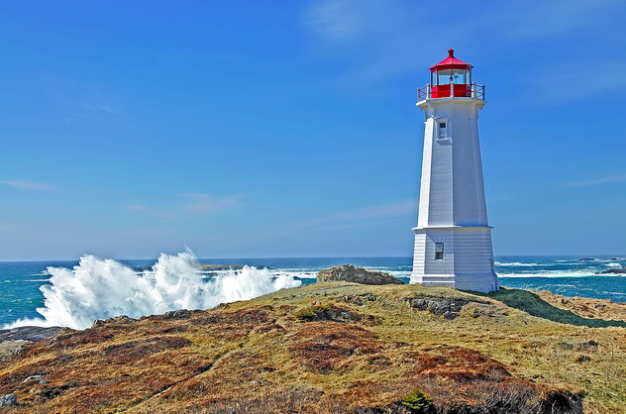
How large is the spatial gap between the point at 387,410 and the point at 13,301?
51406mm

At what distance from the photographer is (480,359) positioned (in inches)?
477

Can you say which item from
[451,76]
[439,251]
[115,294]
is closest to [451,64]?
[451,76]

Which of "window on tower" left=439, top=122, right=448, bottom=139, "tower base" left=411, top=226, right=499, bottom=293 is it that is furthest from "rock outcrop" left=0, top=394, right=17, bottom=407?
"window on tower" left=439, top=122, right=448, bottom=139

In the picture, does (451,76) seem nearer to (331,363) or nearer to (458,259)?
(458,259)

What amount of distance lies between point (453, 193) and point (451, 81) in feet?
15.2

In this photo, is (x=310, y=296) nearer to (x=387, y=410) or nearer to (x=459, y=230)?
(x=459, y=230)

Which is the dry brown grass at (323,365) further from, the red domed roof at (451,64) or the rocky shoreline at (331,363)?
the red domed roof at (451,64)

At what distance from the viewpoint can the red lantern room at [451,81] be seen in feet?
70.8

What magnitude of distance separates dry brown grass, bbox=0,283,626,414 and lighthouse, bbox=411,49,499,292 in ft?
11.7

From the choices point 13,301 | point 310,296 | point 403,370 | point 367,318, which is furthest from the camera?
point 13,301

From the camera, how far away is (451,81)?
2186 cm

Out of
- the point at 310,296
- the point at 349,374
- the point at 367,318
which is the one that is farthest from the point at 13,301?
the point at 349,374

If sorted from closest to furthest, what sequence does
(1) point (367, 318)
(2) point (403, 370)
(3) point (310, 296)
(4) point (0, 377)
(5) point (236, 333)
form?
(2) point (403, 370)
(4) point (0, 377)
(5) point (236, 333)
(1) point (367, 318)
(3) point (310, 296)

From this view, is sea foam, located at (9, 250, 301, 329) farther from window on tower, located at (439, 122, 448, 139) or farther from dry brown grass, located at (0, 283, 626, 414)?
window on tower, located at (439, 122, 448, 139)
